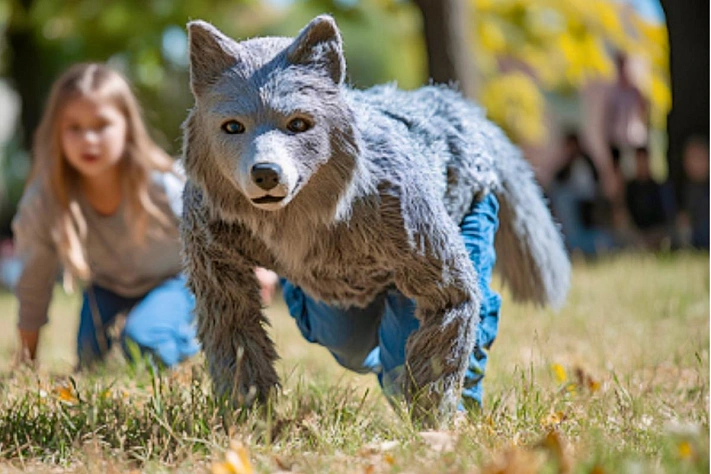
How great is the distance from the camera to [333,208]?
8.90 ft

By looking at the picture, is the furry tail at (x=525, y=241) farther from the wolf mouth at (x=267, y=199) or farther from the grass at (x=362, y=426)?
the wolf mouth at (x=267, y=199)

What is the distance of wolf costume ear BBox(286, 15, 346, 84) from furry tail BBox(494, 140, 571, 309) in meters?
1.16

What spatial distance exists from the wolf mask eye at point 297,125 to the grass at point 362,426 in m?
0.86

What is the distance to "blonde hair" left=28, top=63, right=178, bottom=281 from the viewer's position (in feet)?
14.4

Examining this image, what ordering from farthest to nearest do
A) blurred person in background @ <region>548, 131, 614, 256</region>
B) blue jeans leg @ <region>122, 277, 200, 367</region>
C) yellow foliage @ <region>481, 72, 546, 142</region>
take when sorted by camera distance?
yellow foliage @ <region>481, 72, 546, 142</region> → blurred person in background @ <region>548, 131, 614, 256</region> → blue jeans leg @ <region>122, 277, 200, 367</region>

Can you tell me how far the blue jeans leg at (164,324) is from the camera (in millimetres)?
4633

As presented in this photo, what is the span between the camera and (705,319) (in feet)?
17.9

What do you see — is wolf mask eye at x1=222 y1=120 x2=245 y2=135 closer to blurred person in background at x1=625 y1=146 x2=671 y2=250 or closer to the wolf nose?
the wolf nose

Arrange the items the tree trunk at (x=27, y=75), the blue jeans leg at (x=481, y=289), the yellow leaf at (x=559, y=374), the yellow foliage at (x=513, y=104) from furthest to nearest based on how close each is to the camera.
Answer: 1. the tree trunk at (x=27, y=75)
2. the yellow foliage at (x=513, y=104)
3. the yellow leaf at (x=559, y=374)
4. the blue jeans leg at (x=481, y=289)

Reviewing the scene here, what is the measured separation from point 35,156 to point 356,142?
8.28ft

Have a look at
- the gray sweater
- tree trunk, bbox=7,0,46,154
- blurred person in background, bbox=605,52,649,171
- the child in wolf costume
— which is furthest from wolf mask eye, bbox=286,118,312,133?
blurred person in background, bbox=605,52,649,171

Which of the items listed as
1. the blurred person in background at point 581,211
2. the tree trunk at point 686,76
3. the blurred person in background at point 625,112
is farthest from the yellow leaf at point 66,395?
the blurred person in background at point 625,112

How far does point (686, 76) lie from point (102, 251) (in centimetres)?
758

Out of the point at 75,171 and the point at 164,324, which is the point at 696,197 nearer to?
the point at 164,324
